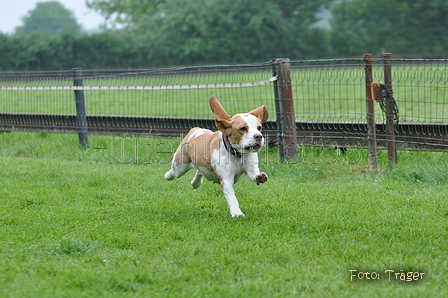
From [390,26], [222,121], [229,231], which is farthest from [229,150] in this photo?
[390,26]

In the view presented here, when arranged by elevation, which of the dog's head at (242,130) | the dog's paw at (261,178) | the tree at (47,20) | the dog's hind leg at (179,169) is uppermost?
the tree at (47,20)

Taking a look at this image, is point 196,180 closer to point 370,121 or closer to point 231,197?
point 231,197

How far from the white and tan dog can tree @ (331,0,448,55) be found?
39146 mm

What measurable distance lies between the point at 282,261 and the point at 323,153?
527 centimetres

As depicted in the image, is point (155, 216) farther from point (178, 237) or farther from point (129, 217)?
point (178, 237)

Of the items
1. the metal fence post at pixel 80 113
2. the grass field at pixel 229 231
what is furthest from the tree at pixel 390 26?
the grass field at pixel 229 231

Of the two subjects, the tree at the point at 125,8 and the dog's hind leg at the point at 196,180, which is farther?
the tree at the point at 125,8

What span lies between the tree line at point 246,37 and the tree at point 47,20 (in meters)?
76.3

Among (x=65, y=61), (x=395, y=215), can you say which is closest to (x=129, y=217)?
(x=395, y=215)

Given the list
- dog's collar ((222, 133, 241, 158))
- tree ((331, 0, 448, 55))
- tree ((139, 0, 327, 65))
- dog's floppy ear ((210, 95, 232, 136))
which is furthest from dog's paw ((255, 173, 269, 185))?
tree ((139, 0, 327, 65))

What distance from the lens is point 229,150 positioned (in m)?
6.18

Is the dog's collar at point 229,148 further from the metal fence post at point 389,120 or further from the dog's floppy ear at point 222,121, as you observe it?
the metal fence post at point 389,120

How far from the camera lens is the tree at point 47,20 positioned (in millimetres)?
120250

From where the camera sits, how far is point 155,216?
6449 millimetres
